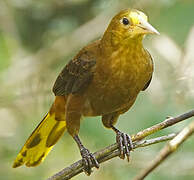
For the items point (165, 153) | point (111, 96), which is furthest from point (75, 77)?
point (165, 153)

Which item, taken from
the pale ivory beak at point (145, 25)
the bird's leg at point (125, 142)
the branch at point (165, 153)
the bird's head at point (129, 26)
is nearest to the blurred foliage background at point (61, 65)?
the bird's leg at point (125, 142)

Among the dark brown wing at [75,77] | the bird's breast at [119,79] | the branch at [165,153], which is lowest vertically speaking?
the branch at [165,153]

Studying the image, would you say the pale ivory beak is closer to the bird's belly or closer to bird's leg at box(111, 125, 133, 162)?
the bird's belly

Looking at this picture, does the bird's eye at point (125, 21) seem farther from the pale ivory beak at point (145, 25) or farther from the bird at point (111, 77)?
the pale ivory beak at point (145, 25)

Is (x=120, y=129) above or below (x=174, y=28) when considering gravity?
below

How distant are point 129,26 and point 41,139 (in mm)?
1382

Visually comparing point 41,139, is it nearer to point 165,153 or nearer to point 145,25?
point 145,25

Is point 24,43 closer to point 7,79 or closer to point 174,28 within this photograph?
point 7,79

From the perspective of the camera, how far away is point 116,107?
3.50 metres

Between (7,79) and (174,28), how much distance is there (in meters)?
1.89

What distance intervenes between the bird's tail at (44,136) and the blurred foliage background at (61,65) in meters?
0.22

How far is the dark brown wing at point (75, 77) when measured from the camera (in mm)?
3578

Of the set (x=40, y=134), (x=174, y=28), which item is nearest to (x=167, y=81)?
(x=174, y=28)

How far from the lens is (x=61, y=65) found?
6035 mm
